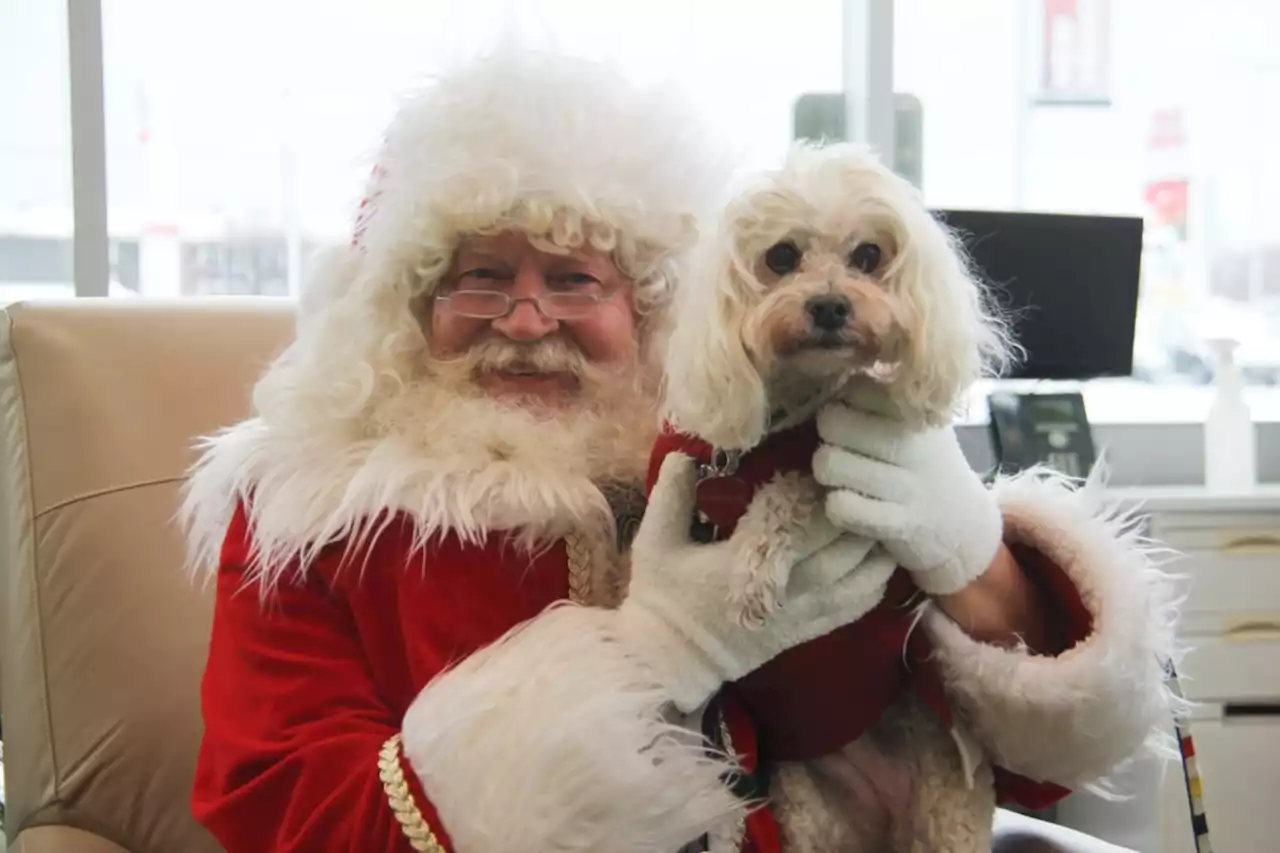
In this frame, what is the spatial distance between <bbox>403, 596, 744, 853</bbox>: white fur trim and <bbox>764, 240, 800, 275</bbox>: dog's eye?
0.31m

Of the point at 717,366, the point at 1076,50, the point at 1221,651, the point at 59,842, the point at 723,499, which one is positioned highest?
the point at 1076,50

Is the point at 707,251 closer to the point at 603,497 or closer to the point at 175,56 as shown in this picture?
the point at 603,497

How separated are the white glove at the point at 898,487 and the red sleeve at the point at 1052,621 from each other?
0.13 metres

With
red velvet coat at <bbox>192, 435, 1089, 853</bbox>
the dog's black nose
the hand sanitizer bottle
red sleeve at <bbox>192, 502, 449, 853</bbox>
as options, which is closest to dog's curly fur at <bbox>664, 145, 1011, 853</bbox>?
the dog's black nose

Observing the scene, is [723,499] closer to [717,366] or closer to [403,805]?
[717,366]

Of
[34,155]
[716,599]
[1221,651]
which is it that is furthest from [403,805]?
[34,155]

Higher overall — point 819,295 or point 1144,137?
point 1144,137

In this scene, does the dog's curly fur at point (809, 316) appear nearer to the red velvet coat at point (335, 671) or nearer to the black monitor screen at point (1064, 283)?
the red velvet coat at point (335, 671)

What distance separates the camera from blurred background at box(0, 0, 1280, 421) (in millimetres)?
2559

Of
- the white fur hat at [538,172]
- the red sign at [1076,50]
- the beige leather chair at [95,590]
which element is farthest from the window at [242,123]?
the white fur hat at [538,172]

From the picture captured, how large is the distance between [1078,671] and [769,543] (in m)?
0.27

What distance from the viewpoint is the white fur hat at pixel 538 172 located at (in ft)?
3.52

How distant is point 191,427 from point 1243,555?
1.93 m

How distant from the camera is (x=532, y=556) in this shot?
102 centimetres
